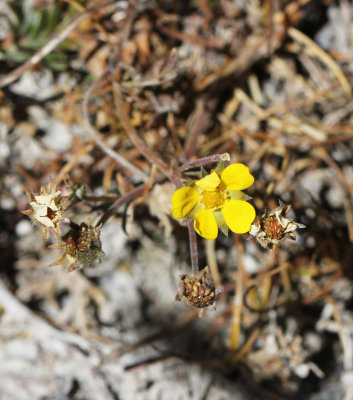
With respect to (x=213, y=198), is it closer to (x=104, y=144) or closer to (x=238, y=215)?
(x=238, y=215)

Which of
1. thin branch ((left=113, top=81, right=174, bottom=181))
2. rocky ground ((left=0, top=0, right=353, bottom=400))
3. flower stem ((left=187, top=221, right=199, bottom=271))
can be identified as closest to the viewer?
flower stem ((left=187, top=221, right=199, bottom=271))

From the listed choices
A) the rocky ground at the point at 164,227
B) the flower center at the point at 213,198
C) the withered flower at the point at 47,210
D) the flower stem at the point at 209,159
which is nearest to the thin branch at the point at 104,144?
the rocky ground at the point at 164,227

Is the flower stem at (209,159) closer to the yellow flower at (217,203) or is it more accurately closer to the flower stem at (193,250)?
the yellow flower at (217,203)

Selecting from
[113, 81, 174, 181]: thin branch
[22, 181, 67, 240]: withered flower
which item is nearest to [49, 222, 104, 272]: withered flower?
[22, 181, 67, 240]: withered flower

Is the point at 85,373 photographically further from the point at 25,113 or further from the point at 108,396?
the point at 25,113

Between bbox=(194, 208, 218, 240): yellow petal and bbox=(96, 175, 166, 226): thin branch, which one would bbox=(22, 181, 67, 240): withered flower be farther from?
bbox=(194, 208, 218, 240): yellow petal
